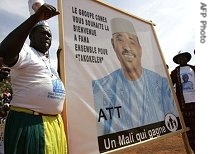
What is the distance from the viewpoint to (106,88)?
10.6ft

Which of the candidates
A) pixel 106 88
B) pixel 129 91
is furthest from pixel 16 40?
pixel 129 91

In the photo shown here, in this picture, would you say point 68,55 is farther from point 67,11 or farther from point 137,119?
point 137,119

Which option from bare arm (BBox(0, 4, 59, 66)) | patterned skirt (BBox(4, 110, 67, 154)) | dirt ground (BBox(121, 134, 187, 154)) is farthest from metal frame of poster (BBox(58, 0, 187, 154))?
dirt ground (BBox(121, 134, 187, 154))

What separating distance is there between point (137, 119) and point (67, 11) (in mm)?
1434

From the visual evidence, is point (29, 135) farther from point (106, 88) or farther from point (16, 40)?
point (106, 88)

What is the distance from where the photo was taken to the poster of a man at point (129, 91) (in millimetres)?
3158

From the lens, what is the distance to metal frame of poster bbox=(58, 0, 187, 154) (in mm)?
2816

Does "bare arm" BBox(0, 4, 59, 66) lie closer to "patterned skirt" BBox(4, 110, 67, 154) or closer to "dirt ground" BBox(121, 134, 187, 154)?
"patterned skirt" BBox(4, 110, 67, 154)

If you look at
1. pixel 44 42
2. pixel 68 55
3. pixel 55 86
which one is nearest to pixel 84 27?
pixel 68 55

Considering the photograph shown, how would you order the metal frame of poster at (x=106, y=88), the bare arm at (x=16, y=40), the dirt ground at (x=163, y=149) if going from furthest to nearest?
1. the dirt ground at (x=163, y=149)
2. the metal frame of poster at (x=106, y=88)
3. the bare arm at (x=16, y=40)

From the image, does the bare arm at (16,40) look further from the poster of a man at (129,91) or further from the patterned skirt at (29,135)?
the poster of a man at (129,91)

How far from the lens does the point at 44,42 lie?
2.46 metres

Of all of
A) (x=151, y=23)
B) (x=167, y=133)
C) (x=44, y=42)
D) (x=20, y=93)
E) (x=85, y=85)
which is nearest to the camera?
(x=20, y=93)

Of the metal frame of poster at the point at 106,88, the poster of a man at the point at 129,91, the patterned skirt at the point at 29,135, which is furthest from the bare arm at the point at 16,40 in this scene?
the poster of a man at the point at 129,91
